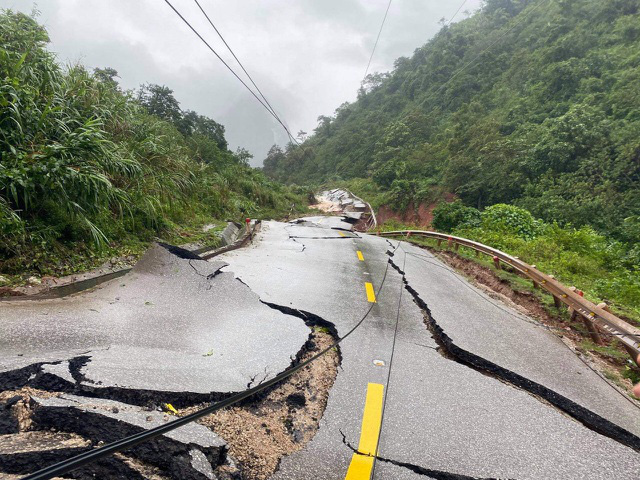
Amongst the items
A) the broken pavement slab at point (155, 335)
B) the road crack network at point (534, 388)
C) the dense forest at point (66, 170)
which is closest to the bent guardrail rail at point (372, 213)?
the dense forest at point (66, 170)

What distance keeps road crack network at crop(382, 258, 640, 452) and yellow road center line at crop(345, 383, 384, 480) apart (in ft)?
4.51

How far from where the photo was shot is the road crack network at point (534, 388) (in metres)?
2.73

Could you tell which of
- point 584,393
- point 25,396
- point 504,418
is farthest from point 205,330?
point 584,393

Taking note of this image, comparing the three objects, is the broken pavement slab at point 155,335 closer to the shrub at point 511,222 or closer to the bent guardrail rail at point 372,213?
the shrub at point 511,222

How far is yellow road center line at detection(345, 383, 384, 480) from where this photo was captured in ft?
6.90

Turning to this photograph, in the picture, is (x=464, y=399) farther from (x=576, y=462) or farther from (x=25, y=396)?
(x=25, y=396)

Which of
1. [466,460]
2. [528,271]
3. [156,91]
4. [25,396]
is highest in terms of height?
[156,91]

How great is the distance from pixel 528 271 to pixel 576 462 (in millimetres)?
4915

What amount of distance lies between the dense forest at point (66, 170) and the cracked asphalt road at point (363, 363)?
85 centimetres

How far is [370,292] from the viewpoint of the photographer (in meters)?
5.86

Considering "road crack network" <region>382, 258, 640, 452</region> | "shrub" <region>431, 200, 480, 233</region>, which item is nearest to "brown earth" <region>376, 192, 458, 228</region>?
"shrub" <region>431, 200, 480, 233</region>

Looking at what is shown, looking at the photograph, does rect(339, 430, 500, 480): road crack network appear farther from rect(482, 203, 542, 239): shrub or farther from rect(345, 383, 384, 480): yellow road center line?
rect(482, 203, 542, 239): shrub

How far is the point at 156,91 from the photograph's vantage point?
19.6 m

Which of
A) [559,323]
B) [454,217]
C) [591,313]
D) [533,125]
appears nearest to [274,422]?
[591,313]
